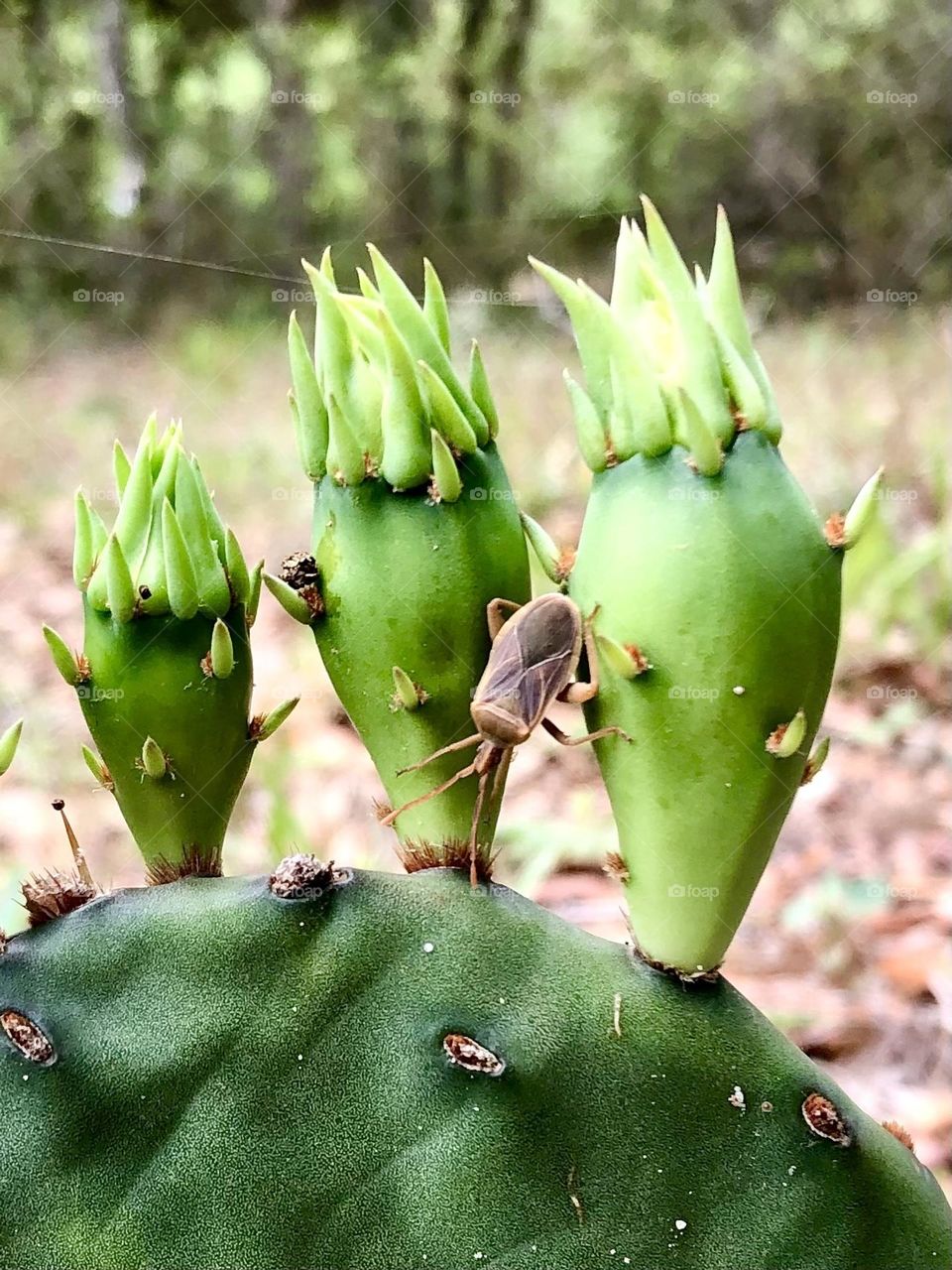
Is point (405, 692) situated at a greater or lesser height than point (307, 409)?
lesser

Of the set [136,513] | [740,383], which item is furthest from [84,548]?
[740,383]

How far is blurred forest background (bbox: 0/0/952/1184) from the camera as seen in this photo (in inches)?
97.7

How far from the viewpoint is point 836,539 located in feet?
1.84

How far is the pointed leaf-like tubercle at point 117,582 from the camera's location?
0.57 metres

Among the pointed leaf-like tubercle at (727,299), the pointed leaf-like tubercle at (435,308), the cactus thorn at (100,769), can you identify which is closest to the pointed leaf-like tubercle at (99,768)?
the cactus thorn at (100,769)

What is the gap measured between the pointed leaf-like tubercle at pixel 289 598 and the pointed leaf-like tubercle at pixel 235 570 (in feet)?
0.06

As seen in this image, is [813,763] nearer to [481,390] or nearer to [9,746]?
[481,390]

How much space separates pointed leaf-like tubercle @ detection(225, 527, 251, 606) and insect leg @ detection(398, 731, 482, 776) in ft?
0.44

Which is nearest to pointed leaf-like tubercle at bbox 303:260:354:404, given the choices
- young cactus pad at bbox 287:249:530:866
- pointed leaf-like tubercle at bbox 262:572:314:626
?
young cactus pad at bbox 287:249:530:866

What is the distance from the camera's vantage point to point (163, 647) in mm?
596

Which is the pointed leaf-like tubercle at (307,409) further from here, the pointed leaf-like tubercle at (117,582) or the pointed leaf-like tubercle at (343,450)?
the pointed leaf-like tubercle at (117,582)

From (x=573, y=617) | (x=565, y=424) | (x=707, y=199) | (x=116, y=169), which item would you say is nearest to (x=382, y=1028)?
(x=573, y=617)

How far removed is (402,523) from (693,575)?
0.16m

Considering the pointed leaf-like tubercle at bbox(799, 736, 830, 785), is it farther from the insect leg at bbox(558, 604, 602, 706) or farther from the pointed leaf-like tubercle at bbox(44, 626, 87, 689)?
the pointed leaf-like tubercle at bbox(44, 626, 87, 689)
